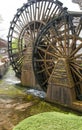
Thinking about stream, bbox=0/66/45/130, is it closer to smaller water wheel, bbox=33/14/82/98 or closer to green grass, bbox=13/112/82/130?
smaller water wheel, bbox=33/14/82/98

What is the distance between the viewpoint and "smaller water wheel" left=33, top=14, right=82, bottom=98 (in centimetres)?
1030

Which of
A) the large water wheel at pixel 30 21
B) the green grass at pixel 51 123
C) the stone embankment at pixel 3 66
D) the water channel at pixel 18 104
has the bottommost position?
the water channel at pixel 18 104

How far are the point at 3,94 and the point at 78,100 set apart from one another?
4.34 metres

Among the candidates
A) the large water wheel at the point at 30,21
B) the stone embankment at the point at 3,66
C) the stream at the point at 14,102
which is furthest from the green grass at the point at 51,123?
the stone embankment at the point at 3,66

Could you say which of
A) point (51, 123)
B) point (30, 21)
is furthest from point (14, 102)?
point (51, 123)

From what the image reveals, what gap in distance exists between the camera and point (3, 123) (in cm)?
827

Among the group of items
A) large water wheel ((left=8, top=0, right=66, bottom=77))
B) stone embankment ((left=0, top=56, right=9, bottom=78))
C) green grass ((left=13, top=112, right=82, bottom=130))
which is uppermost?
large water wheel ((left=8, top=0, right=66, bottom=77))

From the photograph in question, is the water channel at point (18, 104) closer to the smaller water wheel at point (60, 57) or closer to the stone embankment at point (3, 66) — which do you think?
the smaller water wheel at point (60, 57)

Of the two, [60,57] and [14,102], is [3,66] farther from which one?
[60,57]

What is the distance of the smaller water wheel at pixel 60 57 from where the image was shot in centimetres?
1030

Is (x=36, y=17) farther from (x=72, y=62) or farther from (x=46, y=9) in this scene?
(x=72, y=62)

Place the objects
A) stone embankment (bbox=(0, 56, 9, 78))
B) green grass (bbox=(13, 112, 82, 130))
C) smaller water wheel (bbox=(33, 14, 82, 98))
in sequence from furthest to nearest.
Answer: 1. stone embankment (bbox=(0, 56, 9, 78))
2. smaller water wheel (bbox=(33, 14, 82, 98))
3. green grass (bbox=(13, 112, 82, 130))

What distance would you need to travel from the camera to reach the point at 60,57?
426 inches

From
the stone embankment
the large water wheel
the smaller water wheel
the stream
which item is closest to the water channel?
the stream
